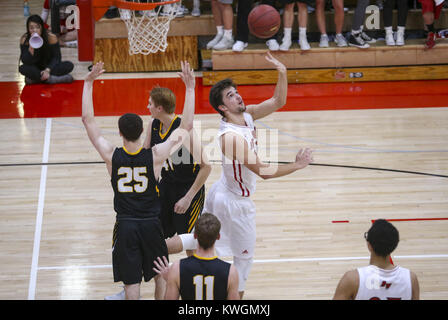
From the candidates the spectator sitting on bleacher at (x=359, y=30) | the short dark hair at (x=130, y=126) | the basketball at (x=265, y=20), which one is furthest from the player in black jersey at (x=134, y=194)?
the spectator sitting on bleacher at (x=359, y=30)

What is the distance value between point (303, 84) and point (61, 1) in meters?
4.43

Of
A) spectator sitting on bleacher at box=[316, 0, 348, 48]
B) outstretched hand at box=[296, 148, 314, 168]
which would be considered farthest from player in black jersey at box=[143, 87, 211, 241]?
spectator sitting on bleacher at box=[316, 0, 348, 48]

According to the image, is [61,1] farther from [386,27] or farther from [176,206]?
[176,206]

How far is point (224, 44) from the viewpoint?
10.2 m

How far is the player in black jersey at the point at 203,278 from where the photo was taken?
3.63 meters

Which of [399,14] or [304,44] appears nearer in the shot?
[304,44]

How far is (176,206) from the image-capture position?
5012 mm

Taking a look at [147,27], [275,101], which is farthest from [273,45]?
[275,101]

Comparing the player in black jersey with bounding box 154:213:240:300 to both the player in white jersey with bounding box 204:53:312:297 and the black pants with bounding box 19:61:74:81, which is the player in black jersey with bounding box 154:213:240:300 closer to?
the player in white jersey with bounding box 204:53:312:297

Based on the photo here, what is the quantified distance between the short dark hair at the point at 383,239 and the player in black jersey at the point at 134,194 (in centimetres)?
160

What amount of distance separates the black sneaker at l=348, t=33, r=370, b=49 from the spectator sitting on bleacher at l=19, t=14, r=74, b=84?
4.35 meters

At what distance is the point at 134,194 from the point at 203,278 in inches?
42.1

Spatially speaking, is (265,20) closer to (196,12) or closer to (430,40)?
(196,12)

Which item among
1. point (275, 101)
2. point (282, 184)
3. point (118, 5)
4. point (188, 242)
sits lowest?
point (282, 184)
